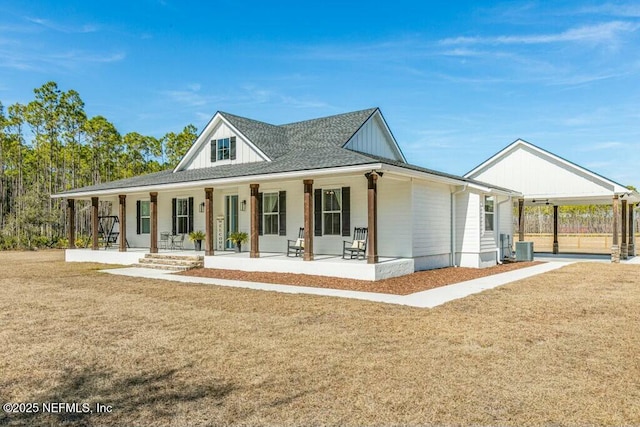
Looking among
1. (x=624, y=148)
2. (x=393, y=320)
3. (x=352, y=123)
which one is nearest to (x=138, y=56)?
(x=352, y=123)

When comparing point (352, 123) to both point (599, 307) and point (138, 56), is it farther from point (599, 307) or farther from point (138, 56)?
point (599, 307)

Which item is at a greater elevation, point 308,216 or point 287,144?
point 287,144

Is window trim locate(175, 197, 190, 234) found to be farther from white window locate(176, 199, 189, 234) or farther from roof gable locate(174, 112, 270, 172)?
roof gable locate(174, 112, 270, 172)

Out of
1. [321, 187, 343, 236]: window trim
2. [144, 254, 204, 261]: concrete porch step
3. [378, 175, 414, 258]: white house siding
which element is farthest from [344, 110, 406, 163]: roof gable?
[144, 254, 204, 261]: concrete porch step

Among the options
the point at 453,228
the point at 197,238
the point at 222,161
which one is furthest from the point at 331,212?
the point at 222,161

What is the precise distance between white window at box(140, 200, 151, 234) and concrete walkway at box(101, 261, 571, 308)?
6125 millimetres

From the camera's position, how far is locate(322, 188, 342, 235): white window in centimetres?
1502

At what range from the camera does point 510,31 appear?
17312mm

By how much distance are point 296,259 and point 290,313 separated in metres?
5.94

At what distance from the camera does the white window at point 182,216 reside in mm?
19344

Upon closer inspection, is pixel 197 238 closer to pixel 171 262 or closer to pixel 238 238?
pixel 171 262

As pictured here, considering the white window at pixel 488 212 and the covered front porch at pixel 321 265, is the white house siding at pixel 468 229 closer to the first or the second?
the white window at pixel 488 212

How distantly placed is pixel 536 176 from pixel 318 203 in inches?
466

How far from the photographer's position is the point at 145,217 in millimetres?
21094
